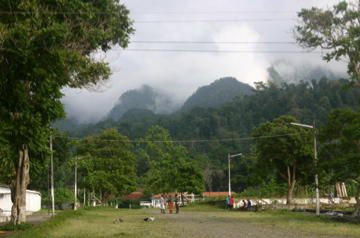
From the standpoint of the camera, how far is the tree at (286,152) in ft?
162

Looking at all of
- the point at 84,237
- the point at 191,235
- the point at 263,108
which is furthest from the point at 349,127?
the point at 263,108

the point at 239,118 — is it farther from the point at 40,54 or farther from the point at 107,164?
the point at 40,54

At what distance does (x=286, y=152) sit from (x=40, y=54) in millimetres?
38667

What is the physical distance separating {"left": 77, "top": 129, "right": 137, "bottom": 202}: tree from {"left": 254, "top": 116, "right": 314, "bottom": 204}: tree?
858 inches

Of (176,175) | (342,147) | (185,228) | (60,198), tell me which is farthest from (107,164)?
(185,228)

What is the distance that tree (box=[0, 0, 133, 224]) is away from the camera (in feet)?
44.3

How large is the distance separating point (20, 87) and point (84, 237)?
712cm

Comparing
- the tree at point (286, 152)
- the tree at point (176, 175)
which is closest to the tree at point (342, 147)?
the tree at point (286, 152)

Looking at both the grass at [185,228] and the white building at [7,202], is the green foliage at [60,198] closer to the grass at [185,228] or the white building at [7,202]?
the white building at [7,202]

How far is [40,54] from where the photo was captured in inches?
543

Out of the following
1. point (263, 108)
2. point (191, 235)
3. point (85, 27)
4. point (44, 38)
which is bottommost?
point (191, 235)

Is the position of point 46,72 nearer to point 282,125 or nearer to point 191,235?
point 191,235

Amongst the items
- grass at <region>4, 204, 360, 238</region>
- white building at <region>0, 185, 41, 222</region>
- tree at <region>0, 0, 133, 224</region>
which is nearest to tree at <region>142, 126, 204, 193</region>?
white building at <region>0, 185, 41, 222</region>

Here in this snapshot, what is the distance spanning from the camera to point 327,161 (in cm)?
3108
